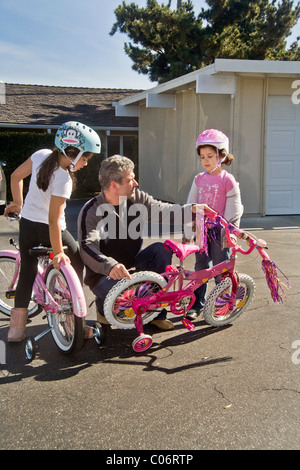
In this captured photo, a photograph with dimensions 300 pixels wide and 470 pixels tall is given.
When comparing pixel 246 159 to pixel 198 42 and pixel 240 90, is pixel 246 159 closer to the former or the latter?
pixel 240 90

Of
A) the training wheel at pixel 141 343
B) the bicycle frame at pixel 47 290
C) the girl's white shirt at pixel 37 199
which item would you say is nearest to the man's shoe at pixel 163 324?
the training wheel at pixel 141 343

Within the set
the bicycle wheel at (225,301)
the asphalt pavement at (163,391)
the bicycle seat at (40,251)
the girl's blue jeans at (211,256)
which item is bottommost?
the asphalt pavement at (163,391)

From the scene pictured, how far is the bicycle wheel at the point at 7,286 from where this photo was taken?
4.37 metres

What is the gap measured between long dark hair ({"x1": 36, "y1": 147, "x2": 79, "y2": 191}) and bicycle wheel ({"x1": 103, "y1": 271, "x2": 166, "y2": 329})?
0.95 meters

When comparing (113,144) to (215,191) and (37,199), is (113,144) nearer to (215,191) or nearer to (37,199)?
(215,191)

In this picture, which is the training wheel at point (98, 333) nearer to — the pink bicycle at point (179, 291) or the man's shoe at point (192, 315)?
the pink bicycle at point (179, 291)

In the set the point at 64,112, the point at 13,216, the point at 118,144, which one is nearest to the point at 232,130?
the point at 13,216

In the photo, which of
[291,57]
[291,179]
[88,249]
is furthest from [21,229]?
[291,57]

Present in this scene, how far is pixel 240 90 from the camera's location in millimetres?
10359

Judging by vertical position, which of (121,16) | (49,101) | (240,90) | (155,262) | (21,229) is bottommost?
(155,262)

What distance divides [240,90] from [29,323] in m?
7.79

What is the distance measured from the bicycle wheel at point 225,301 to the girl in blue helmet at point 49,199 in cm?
117

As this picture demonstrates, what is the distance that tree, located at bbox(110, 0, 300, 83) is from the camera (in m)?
22.2

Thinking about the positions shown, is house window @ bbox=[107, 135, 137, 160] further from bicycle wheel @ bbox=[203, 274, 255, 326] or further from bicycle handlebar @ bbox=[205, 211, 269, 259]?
bicycle handlebar @ bbox=[205, 211, 269, 259]
